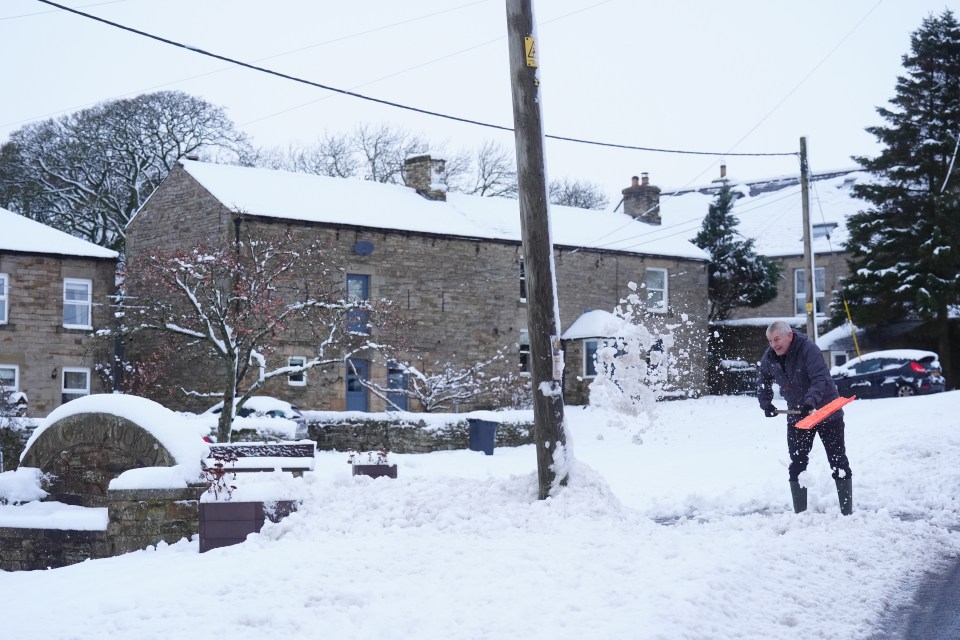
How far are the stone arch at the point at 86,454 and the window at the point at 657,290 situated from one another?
2998 cm

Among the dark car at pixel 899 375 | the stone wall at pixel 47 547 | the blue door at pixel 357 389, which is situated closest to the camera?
the stone wall at pixel 47 547

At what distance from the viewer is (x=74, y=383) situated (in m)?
31.5

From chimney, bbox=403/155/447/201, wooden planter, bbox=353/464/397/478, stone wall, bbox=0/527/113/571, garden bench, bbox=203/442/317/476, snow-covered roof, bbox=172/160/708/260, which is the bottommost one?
stone wall, bbox=0/527/113/571

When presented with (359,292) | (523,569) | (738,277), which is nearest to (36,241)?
(359,292)

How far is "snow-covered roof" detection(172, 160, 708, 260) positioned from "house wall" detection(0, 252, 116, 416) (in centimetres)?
470

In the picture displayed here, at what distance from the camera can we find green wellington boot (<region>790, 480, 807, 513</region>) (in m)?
10.5

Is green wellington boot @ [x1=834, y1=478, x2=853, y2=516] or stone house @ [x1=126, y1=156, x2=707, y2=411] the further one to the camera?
stone house @ [x1=126, y1=156, x2=707, y2=411]

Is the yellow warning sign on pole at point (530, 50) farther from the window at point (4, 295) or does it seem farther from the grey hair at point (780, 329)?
the window at point (4, 295)

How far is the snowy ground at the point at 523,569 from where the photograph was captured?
6.17 metres

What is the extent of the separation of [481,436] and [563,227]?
16941mm

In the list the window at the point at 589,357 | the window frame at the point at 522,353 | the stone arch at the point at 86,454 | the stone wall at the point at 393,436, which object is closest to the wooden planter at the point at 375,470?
the stone arch at the point at 86,454

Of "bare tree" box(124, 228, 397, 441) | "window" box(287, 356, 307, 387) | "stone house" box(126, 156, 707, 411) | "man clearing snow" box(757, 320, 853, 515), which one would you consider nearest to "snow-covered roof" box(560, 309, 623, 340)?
"stone house" box(126, 156, 707, 411)

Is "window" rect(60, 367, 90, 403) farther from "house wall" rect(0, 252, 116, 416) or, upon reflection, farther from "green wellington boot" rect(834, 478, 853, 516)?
"green wellington boot" rect(834, 478, 853, 516)

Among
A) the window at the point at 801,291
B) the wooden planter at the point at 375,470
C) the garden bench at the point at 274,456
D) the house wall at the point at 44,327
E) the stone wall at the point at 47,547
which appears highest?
the window at the point at 801,291
